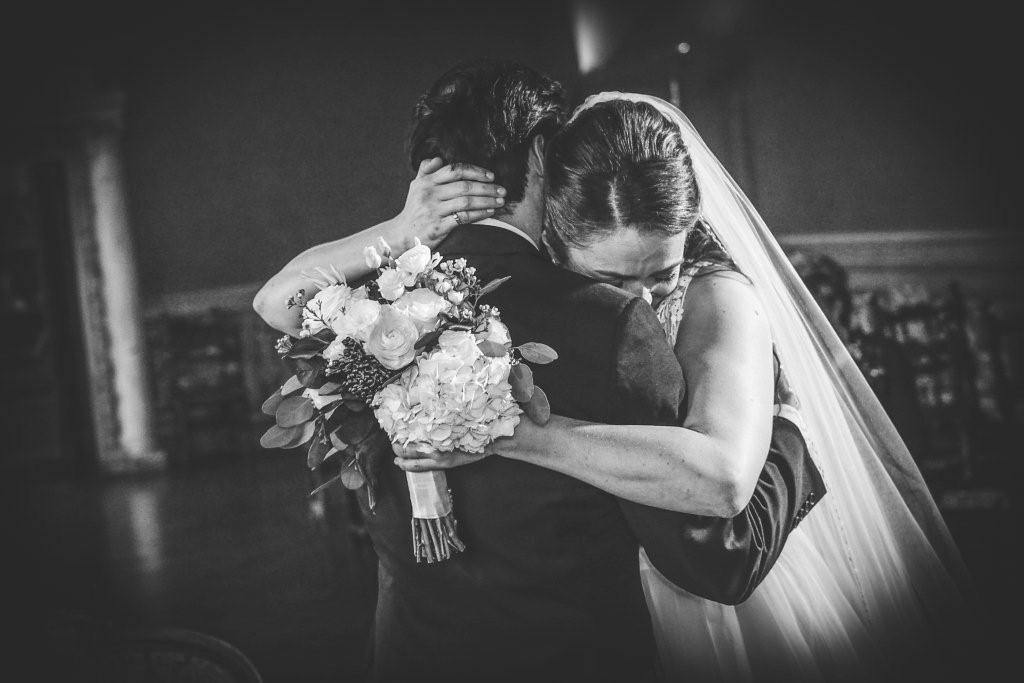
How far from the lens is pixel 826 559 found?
183 centimetres

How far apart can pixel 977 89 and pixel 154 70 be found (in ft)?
21.7

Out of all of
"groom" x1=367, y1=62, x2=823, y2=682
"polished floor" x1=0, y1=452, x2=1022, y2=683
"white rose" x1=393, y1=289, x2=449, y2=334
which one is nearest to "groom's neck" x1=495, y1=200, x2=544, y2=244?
"groom" x1=367, y1=62, x2=823, y2=682

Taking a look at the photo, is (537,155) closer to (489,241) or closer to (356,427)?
(489,241)

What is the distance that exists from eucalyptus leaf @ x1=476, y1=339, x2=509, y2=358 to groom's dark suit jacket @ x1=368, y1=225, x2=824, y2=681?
9cm

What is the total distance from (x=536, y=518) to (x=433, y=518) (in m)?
0.15

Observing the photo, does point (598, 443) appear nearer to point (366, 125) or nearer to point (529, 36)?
point (529, 36)

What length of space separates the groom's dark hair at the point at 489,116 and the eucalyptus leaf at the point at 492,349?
26 centimetres

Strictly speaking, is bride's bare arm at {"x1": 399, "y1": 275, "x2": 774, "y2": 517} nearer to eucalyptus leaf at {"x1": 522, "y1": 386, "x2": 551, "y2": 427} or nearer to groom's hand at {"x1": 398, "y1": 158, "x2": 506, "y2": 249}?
eucalyptus leaf at {"x1": 522, "y1": 386, "x2": 551, "y2": 427}

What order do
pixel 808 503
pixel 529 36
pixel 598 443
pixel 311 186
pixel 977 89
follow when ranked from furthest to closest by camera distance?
pixel 311 186
pixel 977 89
pixel 529 36
pixel 808 503
pixel 598 443

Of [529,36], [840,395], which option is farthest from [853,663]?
[529,36]

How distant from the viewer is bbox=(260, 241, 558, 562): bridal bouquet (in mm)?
1186

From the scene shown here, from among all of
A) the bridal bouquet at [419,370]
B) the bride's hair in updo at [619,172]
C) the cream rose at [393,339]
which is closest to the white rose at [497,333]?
the bridal bouquet at [419,370]

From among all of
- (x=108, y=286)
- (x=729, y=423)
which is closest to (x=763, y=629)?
(x=729, y=423)

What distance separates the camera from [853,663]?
5.48ft
